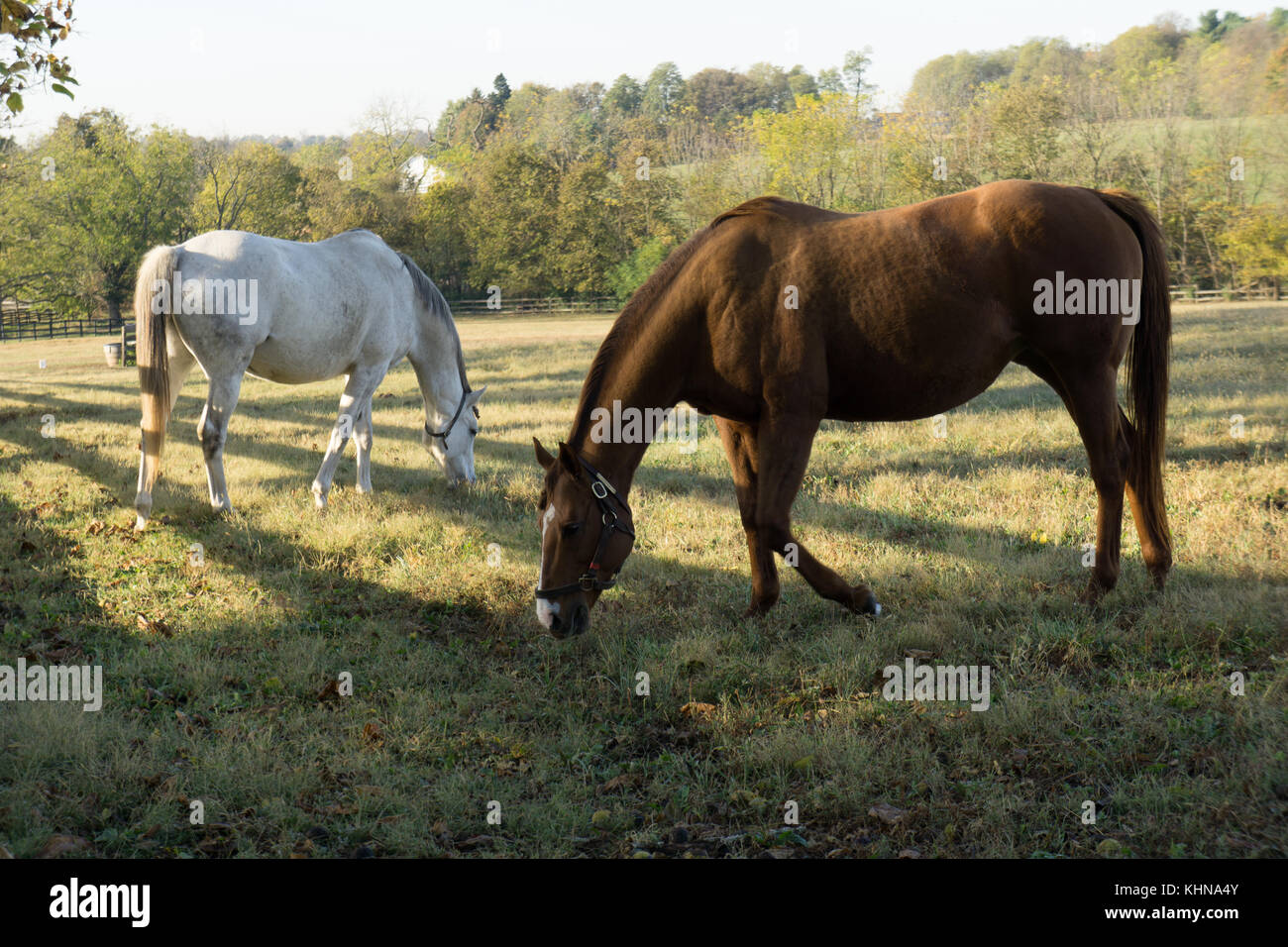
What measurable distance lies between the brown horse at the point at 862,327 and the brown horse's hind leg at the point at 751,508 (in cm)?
22

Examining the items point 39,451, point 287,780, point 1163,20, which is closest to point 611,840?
point 287,780

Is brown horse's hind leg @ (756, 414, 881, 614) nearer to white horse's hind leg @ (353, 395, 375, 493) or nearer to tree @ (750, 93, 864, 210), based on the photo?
white horse's hind leg @ (353, 395, 375, 493)

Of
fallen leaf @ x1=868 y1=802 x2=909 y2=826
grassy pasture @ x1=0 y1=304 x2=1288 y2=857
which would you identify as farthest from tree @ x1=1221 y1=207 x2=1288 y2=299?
fallen leaf @ x1=868 y1=802 x2=909 y2=826

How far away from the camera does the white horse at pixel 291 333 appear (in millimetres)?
7605

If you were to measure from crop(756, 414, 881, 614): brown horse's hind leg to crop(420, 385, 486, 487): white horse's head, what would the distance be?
182 inches

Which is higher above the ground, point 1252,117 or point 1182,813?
point 1252,117

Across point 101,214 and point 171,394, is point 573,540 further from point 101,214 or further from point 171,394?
point 101,214

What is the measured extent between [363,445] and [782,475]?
5.42 metres

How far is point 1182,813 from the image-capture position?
327cm

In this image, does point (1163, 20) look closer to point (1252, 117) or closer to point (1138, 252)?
point (1252, 117)

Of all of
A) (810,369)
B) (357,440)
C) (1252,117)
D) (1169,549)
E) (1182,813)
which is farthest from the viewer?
(1252,117)

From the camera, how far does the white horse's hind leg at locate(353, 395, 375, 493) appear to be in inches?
349

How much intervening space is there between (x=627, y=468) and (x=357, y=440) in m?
4.94

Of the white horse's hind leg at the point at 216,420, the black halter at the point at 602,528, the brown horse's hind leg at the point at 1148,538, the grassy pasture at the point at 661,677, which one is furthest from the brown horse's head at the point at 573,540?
the white horse's hind leg at the point at 216,420
